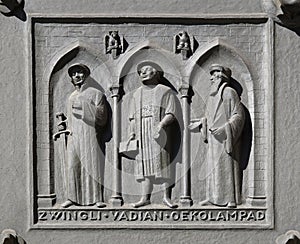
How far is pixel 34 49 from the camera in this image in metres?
4.81

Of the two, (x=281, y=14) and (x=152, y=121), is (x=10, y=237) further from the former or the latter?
(x=281, y=14)

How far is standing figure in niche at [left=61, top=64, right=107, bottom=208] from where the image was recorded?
4.77 metres

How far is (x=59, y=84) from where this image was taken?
4.86 m

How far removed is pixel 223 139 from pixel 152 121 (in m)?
0.55

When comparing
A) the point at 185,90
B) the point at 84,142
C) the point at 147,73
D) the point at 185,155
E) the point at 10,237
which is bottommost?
the point at 10,237

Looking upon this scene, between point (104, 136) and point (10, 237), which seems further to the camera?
point (104, 136)

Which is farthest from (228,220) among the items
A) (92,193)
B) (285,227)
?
(92,193)

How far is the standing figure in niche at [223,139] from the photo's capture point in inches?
187

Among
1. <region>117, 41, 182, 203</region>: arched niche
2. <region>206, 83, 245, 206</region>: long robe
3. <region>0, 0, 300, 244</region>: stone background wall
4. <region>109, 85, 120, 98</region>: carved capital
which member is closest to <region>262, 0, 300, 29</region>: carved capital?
<region>0, 0, 300, 244</region>: stone background wall

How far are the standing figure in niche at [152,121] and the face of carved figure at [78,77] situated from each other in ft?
1.36

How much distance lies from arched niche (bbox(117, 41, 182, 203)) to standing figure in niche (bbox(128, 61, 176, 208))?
51 millimetres

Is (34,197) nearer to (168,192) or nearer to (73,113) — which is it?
(73,113)

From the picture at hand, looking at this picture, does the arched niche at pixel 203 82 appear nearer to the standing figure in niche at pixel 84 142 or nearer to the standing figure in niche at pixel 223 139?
the standing figure in niche at pixel 223 139

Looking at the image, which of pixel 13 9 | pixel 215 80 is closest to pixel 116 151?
pixel 215 80
